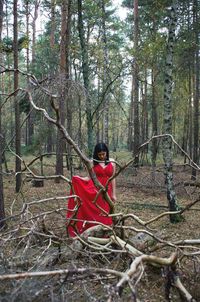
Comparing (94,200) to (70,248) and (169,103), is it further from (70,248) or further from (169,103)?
(169,103)

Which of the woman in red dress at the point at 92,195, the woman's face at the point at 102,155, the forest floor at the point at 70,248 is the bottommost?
the forest floor at the point at 70,248

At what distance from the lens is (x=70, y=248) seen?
152 inches

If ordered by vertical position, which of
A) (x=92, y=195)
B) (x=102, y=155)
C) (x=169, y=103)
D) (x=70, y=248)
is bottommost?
(x=70, y=248)

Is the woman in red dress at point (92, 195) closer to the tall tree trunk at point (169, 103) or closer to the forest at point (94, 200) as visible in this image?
the forest at point (94, 200)

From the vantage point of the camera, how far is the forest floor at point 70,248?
3.28m

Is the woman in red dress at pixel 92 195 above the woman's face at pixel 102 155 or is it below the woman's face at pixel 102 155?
below

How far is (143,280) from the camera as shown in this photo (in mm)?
4676

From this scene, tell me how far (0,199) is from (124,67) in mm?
9110

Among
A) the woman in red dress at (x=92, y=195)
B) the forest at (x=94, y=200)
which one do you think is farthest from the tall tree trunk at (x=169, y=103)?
the woman in red dress at (x=92, y=195)

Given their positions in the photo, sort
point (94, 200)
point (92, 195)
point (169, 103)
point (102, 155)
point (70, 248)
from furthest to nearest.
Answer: point (169, 103)
point (92, 195)
point (102, 155)
point (94, 200)
point (70, 248)

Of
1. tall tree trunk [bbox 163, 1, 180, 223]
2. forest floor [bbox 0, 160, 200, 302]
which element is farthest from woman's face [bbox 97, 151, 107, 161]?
tall tree trunk [bbox 163, 1, 180, 223]

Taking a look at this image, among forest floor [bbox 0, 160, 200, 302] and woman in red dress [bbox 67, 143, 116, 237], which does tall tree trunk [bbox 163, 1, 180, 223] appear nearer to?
forest floor [bbox 0, 160, 200, 302]

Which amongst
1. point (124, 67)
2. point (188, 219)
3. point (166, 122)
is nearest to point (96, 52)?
point (124, 67)

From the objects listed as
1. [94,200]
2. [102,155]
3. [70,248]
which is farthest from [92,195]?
[70,248]
